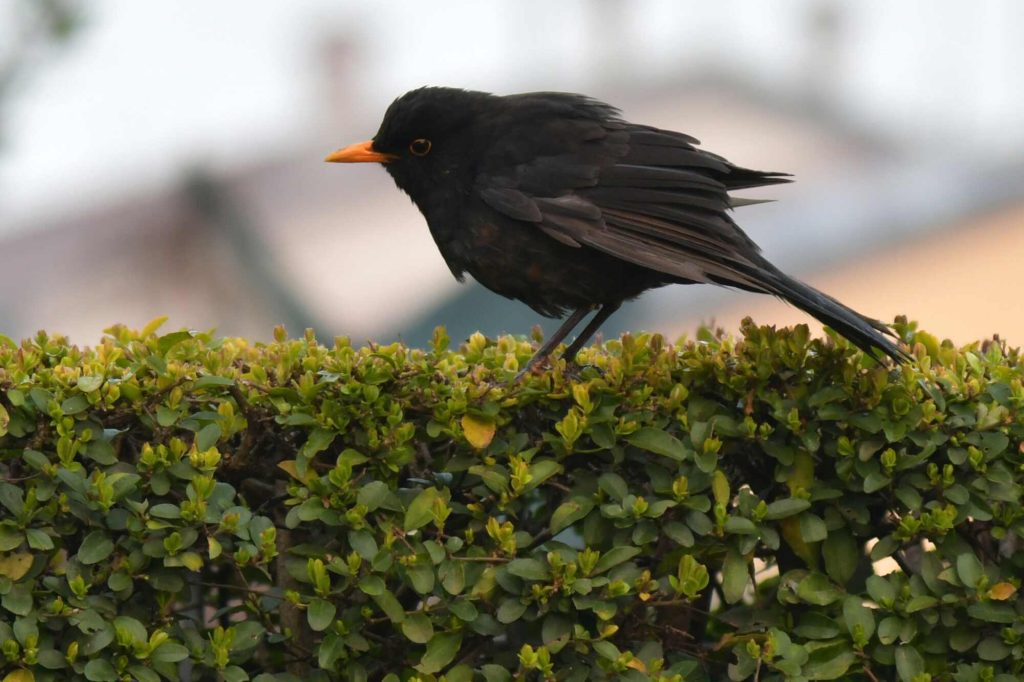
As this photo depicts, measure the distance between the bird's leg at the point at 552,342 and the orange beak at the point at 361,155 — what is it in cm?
107

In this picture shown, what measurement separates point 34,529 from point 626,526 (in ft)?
5.44

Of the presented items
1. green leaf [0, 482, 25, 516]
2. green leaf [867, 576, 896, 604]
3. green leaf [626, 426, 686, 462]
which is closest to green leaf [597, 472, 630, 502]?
green leaf [626, 426, 686, 462]

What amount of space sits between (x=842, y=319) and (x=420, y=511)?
138 centimetres

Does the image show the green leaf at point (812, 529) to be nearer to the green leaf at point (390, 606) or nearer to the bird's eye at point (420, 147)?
the green leaf at point (390, 606)

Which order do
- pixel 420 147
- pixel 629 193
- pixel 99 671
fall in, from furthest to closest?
pixel 420 147 < pixel 629 193 < pixel 99 671

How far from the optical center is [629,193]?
4945mm

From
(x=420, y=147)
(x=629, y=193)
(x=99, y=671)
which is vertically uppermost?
(x=629, y=193)

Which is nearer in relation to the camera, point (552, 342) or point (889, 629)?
point (889, 629)

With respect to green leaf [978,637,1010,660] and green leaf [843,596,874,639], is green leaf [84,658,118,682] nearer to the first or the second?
green leaf [843,596,874,639]

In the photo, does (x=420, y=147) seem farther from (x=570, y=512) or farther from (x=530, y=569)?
(x=530, y=569)

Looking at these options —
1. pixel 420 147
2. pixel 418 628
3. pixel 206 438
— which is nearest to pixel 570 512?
pixel 418 628

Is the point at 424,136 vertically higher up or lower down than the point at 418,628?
higher up

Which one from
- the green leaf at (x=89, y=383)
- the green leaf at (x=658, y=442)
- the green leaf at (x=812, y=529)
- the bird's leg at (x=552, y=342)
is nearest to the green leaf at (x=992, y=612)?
the green leaf at (x=812, y=529)

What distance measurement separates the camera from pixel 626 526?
3.86 m
